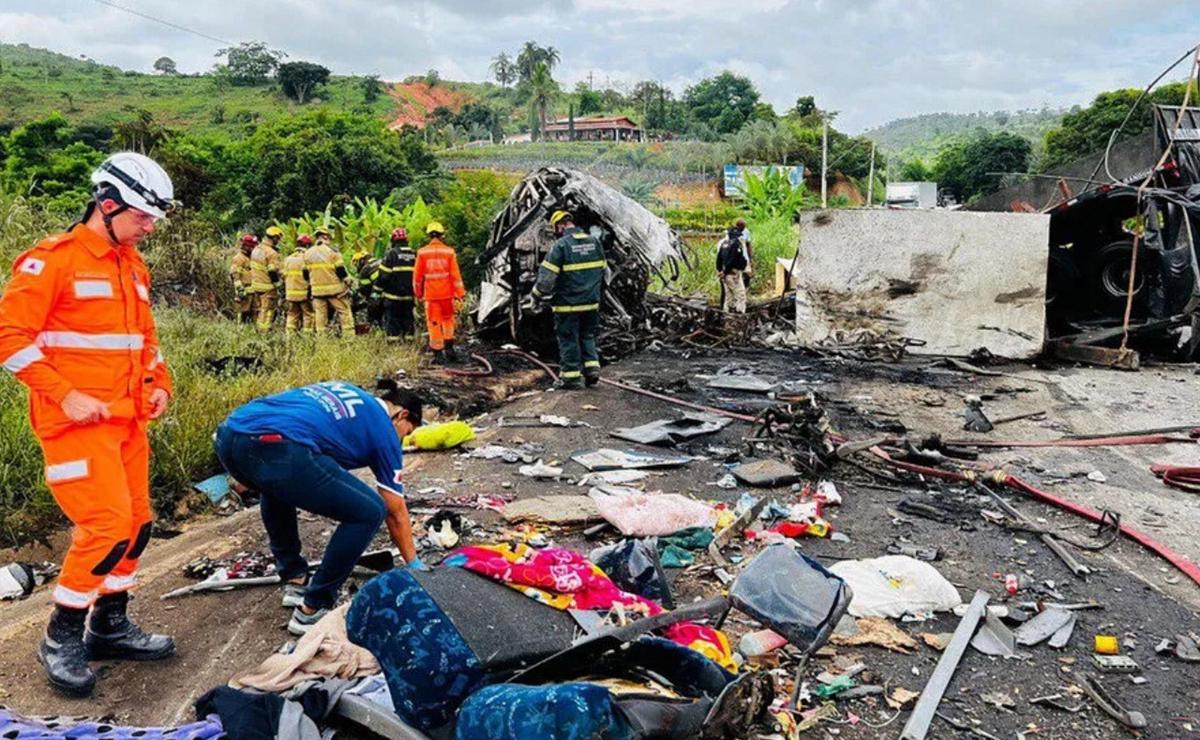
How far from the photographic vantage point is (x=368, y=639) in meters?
2.53

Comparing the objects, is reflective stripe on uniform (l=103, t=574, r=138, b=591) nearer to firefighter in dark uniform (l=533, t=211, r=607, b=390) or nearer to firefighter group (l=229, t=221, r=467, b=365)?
firefighter in dark uniform (l=533, t=211, r=607, b=390)

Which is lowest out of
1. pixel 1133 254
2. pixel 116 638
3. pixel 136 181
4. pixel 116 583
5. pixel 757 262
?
pixel 116 638

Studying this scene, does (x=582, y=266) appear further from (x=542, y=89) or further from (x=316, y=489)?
(x=542, y=89)

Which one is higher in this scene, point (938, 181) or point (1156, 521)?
point (938, 181)

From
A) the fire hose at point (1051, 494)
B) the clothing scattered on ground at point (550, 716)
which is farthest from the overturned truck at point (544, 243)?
the clothing scattered on ground at point (550, 716)

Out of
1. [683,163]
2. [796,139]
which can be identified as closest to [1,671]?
[683,163]

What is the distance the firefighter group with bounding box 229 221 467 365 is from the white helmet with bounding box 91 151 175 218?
6.36 meters

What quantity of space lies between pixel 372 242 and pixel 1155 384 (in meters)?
10.6

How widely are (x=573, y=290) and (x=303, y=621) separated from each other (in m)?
4.99

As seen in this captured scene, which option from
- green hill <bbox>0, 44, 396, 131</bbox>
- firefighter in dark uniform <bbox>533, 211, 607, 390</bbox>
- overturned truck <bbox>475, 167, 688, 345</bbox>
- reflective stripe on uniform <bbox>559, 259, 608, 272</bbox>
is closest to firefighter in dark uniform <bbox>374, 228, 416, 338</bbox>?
overturned truck <bbox>475, 167, 688, 345</bbox>

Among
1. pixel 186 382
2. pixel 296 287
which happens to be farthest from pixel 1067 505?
pixel 296 287

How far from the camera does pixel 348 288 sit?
Result: 10.9m

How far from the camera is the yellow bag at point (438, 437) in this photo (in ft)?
20.2

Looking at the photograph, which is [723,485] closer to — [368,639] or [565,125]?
[368,639]
